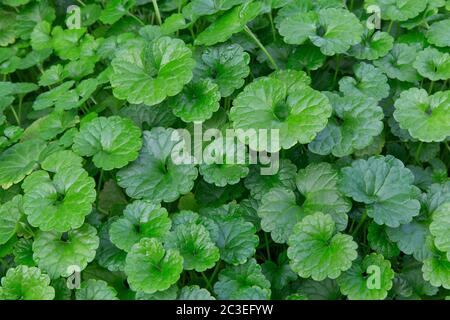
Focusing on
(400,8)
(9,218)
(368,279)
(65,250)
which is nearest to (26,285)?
(65,250)

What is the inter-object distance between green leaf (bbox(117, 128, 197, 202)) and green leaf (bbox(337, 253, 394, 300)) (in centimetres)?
54

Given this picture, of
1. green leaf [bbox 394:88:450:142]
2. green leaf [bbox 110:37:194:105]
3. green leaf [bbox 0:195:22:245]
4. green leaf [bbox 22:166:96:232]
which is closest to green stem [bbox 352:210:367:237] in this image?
green leaf [bbox 394:88:450:142]

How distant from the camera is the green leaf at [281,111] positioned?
70.4 inches

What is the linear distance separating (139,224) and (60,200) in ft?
0.84

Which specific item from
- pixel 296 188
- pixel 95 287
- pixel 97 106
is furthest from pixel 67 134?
pixel 296 188

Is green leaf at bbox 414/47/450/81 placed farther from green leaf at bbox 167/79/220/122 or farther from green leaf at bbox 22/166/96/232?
green leaf at bbox 22/166/96/232

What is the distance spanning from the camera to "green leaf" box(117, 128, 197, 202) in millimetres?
1892

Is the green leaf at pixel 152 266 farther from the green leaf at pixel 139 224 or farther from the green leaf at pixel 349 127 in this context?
the green leaf at pixel 349 127

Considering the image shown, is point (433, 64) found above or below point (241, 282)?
above

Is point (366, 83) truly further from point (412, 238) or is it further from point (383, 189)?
point (412, 238)

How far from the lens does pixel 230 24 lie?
2.19 metres

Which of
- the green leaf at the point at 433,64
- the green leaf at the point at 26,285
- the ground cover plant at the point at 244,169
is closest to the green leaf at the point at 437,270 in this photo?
the ground cover plant at the point at 244,169
